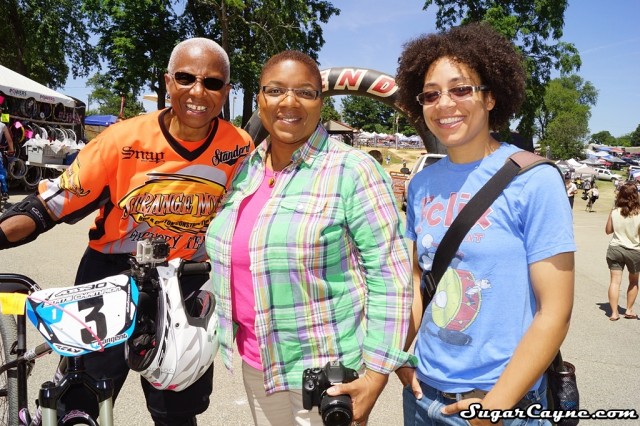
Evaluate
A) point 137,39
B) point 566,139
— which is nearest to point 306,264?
point 137,39

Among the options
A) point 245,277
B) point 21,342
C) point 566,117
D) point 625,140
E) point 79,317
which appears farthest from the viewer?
point 625,140

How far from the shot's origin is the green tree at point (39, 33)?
1056 inches

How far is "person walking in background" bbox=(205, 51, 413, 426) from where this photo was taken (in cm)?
171

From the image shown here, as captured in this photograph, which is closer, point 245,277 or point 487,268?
point 487,268

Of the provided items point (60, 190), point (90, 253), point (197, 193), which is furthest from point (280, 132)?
point (90, 253)

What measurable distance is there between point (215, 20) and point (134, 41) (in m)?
5.55

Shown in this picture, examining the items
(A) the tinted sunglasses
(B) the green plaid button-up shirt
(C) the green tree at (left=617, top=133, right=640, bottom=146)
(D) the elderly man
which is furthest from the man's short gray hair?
(C) the green tree at (left=617, top=133, right=640, bottom=146)

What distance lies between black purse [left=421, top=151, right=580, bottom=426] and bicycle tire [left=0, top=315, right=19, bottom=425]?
1.99m

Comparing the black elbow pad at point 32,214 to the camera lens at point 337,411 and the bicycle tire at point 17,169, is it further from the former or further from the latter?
the bicycle tire at point 17,169

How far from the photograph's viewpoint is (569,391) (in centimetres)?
172

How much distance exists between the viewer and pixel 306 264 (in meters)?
1.72

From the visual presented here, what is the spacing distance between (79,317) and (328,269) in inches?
32.9

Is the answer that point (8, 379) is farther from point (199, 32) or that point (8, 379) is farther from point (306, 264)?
point (199, 32)

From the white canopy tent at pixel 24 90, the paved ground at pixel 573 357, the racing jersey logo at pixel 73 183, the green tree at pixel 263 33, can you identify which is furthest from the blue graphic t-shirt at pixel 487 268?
the green tree at pixel 263 33
